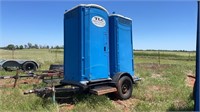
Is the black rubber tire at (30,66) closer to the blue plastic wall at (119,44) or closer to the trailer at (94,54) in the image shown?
the trailer at (94,54)

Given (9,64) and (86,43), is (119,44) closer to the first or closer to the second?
(86,43)

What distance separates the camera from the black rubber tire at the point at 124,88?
7.41 m

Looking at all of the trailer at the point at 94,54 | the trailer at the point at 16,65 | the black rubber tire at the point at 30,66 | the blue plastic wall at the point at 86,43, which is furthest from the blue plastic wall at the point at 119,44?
the black rubber tire at the point at 30,66

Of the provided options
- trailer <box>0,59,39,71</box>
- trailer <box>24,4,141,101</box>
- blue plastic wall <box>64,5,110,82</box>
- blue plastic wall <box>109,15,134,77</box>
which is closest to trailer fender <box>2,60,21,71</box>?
trailer <box>0,59,39,71</box>

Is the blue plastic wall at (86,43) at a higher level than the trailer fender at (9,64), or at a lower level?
higher

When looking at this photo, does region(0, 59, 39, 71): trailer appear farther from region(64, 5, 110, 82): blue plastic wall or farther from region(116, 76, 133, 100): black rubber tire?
region(116, 76, 133, 100): black rubber tire

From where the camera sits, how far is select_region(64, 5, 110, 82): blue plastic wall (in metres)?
6.74

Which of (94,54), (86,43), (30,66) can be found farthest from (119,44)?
(30,66)

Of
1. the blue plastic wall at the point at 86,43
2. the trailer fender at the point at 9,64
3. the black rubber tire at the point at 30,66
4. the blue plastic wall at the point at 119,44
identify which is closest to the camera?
the blue plastic wall at the point at 86,43

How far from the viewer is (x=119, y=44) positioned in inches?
315

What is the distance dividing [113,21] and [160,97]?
9.42 ft

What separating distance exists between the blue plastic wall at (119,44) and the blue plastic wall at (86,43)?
383mm

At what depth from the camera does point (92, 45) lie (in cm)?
693

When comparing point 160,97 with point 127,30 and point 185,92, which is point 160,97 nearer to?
point 185,92
